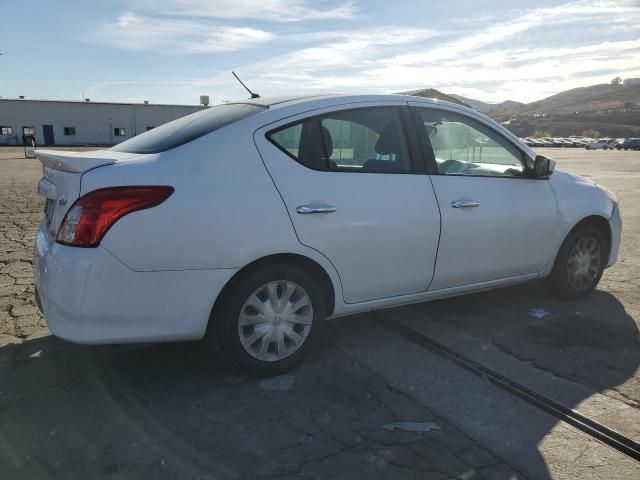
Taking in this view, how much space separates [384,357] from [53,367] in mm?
2152

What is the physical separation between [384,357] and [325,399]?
2.37 feet

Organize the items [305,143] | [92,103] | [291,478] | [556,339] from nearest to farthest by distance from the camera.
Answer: [291,478] → [305,143] → [556,339] → [92,103]

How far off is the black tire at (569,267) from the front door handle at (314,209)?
7.91 ft

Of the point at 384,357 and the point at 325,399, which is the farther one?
the point at 384,357

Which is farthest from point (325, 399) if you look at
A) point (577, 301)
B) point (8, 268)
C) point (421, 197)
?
point (8, 268)

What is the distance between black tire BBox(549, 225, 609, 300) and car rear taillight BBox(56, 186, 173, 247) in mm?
3469

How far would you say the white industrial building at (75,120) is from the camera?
58031 millimetres

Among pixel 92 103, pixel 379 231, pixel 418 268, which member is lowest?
pixel 418 268

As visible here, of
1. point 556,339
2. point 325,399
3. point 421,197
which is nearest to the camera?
point 325,399

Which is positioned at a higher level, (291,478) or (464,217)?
(464,217)

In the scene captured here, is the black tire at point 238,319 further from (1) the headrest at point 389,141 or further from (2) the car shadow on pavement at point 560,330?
(2) the car shadow on pavement at point 560,330

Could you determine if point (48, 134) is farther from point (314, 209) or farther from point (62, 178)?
point (314, 209)

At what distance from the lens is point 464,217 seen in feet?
12.8

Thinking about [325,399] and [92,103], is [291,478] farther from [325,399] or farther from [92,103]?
[92,103]
